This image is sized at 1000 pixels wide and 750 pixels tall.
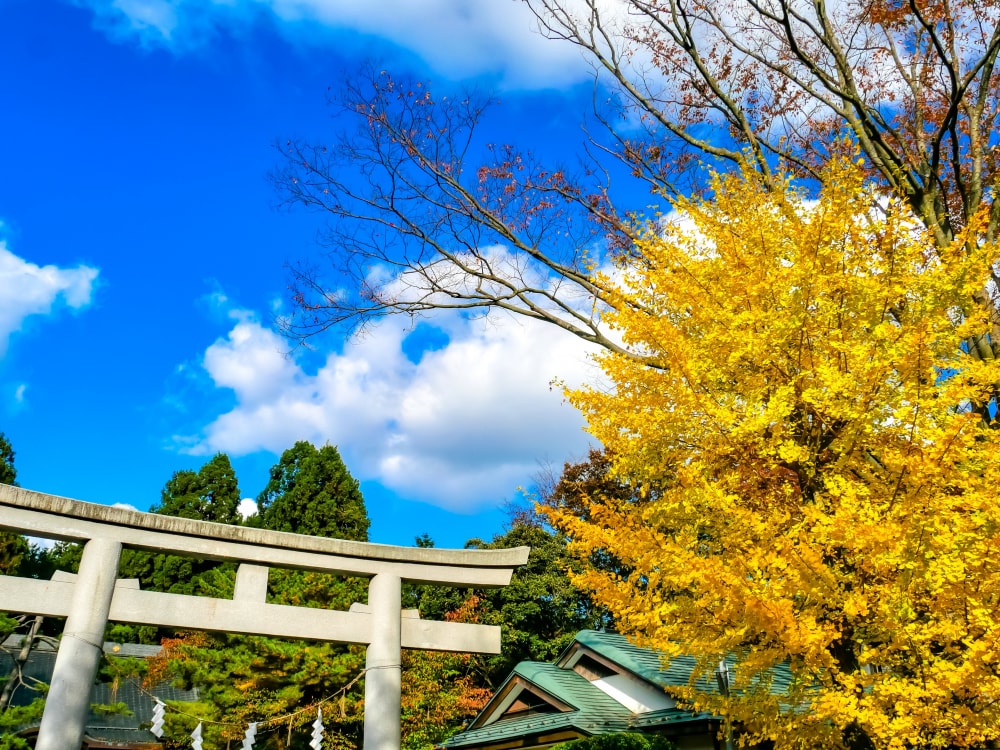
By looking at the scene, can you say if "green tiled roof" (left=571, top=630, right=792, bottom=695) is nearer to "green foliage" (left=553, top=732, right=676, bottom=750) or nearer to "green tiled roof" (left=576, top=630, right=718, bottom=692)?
"green tiled roof" (left=576, top=630, right=718, bottom=692)

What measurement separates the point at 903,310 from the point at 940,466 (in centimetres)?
228

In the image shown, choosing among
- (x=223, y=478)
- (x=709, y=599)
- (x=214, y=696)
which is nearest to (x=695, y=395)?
(x=709, y=599)

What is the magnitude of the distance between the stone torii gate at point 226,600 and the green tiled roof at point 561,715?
6.24 metres

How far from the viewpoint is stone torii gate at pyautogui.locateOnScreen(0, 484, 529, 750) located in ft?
24.5

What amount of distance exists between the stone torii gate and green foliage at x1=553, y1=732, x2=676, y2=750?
4.57 meters

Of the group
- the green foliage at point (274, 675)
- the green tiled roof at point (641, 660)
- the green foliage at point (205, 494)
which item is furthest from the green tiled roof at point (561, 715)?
the green foliage at point (205, 494)

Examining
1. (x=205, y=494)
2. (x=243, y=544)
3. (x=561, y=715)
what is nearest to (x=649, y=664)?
(x=561, y=715)

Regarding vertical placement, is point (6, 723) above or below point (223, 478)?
below

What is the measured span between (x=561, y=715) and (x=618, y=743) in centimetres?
247

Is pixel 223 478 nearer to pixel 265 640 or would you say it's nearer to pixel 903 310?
pixel 265 640

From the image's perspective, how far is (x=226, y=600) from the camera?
8.26m

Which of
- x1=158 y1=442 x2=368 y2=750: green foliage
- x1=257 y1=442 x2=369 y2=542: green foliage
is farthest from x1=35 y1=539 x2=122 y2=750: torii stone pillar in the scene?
x1=257 y1=442 x2=369 y2=542: green foliage

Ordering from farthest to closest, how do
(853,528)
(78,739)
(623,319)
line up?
(623,319), (78,739), (853,528)

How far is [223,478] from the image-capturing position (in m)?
33.9
